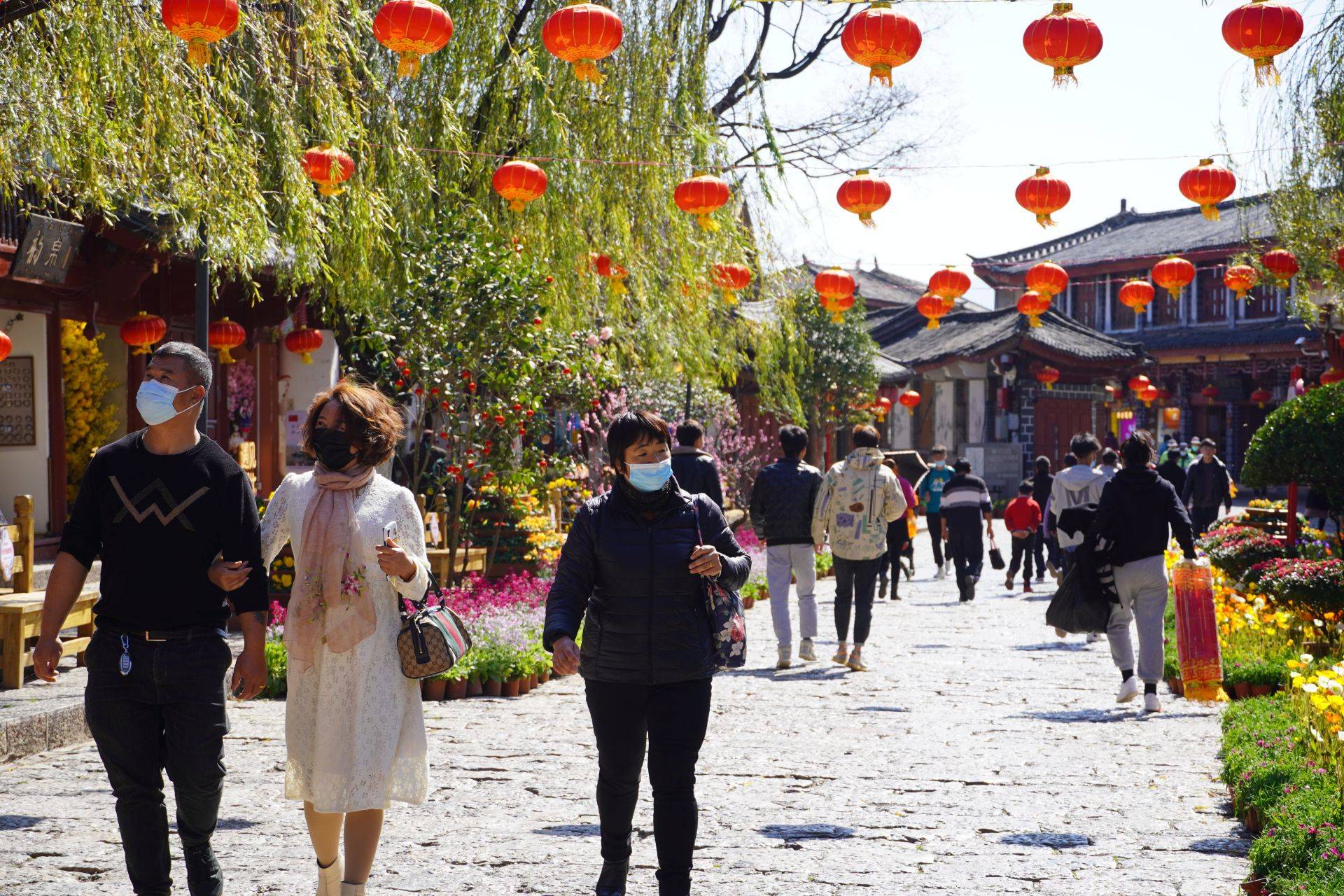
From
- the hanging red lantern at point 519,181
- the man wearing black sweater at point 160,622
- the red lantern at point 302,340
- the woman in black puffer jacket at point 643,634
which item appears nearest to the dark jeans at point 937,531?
the red lantern at point 302,340

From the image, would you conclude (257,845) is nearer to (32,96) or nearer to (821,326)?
(32,96)

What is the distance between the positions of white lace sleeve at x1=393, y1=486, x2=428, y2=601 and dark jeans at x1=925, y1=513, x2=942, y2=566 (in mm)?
14286

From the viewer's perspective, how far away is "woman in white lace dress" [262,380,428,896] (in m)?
4.29

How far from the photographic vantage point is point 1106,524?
29.6 ft

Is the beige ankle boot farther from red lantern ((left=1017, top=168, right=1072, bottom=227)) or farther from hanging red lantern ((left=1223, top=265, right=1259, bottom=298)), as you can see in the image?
hanging red lantern ((left=1223, top=265, right=1259, bottom=298))

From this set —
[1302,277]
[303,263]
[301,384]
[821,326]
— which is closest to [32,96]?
[303,263]

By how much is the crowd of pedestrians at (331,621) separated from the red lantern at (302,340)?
11.5 m

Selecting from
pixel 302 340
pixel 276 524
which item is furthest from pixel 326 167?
pixel 302 340

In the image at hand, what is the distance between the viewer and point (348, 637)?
14.1ft

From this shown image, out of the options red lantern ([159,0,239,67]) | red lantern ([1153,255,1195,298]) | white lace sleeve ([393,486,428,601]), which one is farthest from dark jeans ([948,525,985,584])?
white lace sleeve ([393,486,428,601])

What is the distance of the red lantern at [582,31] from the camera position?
8461 mm

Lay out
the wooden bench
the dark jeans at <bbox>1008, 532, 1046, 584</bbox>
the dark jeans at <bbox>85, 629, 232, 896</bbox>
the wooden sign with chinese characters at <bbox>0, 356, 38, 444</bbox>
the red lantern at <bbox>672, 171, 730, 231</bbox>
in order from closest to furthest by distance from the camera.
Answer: the dark jeans at <bbox>85, 629, 232, 896</bbox> < the wooden bench < the red lantern at <bbox>672, 171, 730, 231</bbox> < the wooden sign with chinese characters at <bbox>0, 356, 38, 444</bbox> < the dark jeans at <bbox>1008, 532, 1046, 584</bbox>

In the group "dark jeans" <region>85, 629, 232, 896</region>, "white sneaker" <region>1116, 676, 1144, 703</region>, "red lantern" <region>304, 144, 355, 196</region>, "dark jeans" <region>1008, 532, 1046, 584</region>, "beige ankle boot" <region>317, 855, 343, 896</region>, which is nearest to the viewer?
"dark jeans" <region>85, 629, 232, 896</region>

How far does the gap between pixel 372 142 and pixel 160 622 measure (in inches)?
338
